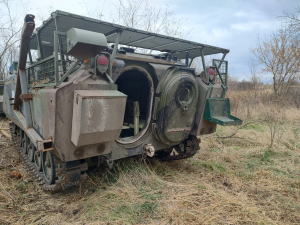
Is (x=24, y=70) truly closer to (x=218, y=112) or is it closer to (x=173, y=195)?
(x=173, y=195)

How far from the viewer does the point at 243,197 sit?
3557 millimetres

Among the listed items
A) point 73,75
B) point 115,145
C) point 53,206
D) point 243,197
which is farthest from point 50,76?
point 243,197

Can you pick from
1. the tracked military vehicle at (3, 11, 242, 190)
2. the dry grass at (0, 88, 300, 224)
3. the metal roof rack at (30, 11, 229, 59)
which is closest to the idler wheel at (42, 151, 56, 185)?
the tracked military vehicle at (3, 11, 242, 190)

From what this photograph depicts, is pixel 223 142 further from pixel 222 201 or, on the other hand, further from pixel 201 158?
pixel 222 201

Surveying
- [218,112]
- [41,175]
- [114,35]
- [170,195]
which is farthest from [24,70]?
[218,112]

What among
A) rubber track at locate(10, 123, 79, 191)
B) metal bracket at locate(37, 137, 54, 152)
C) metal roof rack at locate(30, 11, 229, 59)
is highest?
metal roof rack at locate(30, 11, 229, 59)

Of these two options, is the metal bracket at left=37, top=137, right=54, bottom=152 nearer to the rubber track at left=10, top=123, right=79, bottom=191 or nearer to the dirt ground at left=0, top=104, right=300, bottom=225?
the rubber track at left=10, top=123, right=79, bottom=191

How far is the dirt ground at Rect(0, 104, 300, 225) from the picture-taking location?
2.98 meters

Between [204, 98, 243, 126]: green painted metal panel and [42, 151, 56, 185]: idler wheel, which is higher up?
[204, 98, 243, 126]: green painted metal panel

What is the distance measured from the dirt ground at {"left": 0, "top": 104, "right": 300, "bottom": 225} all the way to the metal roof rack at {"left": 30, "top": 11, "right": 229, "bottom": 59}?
7.59ft

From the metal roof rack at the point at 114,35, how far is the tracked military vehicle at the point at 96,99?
0.02 m

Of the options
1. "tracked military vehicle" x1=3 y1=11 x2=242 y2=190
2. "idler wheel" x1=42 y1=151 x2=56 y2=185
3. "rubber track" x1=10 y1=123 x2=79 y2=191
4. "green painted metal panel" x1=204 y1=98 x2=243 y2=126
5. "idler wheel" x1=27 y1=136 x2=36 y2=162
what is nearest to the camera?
"tracked military vehicle" x1=3 y1=11 x2=242 y2=190

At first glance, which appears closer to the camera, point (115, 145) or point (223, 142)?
point (115, 145)

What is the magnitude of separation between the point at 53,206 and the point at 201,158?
361 cm
